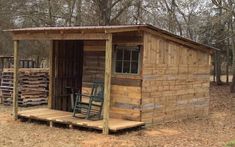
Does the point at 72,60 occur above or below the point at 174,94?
above

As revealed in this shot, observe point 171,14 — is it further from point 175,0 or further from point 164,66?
point 164,66

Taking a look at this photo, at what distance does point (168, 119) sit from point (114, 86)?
191cm

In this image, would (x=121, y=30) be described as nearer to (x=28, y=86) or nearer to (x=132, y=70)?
(x=132, y=70)

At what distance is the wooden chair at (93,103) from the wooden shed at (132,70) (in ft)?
1.00

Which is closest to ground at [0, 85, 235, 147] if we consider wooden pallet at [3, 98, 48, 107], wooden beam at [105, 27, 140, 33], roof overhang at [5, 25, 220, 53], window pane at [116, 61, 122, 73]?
window pane at [116, 61, 122, 73]

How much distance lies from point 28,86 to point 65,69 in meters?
2.83

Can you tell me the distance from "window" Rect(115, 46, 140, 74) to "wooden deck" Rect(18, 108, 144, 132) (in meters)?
1.36

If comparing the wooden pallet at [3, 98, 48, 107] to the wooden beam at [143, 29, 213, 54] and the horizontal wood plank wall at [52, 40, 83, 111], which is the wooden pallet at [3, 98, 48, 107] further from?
the wooden beam at [143, 29, 213, 54]

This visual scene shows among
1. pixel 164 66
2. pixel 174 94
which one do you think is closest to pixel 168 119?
pixel 174 94

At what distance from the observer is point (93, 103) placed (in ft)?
39.0

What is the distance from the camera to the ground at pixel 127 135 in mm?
9070

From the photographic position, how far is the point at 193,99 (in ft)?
43.0

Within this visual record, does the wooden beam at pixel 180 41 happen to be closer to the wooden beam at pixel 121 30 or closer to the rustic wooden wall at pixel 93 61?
the wooden beam at pixel 121 30

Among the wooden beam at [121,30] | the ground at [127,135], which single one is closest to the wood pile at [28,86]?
the ground at [127,135]
